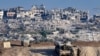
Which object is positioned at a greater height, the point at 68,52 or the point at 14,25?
the point at 68,52

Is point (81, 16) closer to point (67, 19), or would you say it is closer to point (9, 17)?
point (67, 19)

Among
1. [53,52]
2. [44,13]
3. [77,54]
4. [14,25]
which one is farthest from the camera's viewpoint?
[44,13]

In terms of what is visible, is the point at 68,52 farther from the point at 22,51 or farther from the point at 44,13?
the point at 44,13

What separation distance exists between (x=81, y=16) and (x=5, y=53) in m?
121

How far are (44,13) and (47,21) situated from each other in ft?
49.6

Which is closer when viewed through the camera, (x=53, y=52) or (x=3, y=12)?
(x=53, y=52)

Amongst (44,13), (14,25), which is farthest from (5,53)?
(44,13)

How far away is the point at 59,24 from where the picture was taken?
4916 inches

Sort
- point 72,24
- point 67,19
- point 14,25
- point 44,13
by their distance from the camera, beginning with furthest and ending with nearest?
point 44,13 < point 67,19 < point 72,24 < point 14,25

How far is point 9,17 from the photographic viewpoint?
138 metres

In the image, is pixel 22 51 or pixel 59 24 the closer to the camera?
pixel 22 51

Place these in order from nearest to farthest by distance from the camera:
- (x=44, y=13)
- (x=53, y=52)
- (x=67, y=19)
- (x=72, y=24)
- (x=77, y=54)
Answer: (x=77, y=54) → (x=53, y=52) → (x=72, y=24) → (x=67, y=19) → (x=44, y=13)

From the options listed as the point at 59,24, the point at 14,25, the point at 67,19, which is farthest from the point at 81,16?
the point at 14,25

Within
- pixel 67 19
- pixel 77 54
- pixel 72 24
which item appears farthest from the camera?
pixel 67 19
